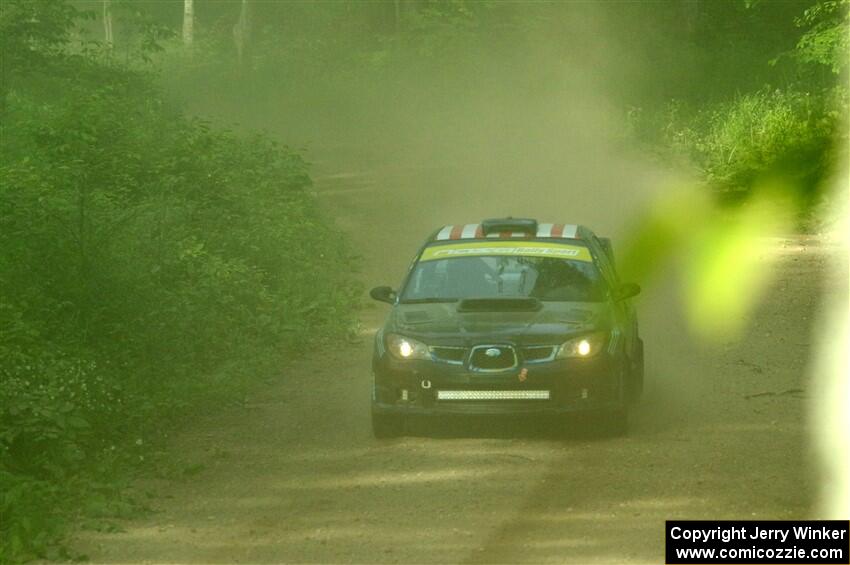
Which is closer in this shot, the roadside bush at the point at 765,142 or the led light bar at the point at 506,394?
the led light bar at the point at 506,394

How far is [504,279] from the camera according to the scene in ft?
41.6

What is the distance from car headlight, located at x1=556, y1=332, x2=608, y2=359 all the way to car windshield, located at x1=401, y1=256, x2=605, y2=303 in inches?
33.6

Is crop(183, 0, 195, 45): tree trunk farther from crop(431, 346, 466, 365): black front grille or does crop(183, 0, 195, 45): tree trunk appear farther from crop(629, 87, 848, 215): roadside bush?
crop(431, 346, 466, 365): black front grille

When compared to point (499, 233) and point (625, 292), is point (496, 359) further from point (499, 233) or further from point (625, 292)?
point (499, 233)

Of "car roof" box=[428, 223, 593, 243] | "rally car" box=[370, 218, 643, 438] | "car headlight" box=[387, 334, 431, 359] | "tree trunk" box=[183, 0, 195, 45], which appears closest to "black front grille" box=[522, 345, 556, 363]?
"rally car" box=[370, 218, 643, 438]

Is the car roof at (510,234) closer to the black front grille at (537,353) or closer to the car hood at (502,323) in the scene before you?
the car hood at (502,323)

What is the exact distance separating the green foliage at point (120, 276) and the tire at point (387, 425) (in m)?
1.89

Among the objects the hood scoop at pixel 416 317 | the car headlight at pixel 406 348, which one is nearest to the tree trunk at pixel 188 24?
the hood scoop at pixel 416 317

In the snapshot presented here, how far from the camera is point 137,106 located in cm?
2550

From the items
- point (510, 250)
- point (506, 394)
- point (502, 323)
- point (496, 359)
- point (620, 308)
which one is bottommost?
point (506, 394)

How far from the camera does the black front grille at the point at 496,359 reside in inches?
450

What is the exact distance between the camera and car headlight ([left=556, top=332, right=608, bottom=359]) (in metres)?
11.5

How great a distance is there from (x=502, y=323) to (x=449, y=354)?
1.71 ft

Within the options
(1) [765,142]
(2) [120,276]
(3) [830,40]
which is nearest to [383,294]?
(2) [120,276]
